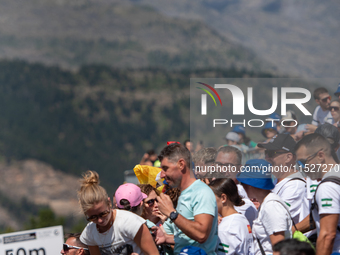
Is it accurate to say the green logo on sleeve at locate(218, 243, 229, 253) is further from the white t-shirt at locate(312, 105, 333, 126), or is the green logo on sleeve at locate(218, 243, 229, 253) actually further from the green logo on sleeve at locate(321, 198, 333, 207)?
the white t-shirt at locate(312, 105, 333, 126)

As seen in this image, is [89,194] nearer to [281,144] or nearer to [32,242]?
[281,144]

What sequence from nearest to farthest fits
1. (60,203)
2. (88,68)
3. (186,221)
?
(186,221) → (60,203) → (88,68)

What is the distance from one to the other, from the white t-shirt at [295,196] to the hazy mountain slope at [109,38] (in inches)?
2271

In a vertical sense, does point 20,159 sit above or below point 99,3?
below

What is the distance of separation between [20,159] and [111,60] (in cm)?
2970

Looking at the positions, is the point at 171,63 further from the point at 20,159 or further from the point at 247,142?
the point at 247,142

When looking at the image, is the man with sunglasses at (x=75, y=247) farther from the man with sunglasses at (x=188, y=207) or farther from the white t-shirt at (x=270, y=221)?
the white t-shirt at (x=270, y=221)

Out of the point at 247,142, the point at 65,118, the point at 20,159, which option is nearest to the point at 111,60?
the point at 65,118

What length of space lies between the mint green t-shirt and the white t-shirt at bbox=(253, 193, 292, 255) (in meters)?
0.37

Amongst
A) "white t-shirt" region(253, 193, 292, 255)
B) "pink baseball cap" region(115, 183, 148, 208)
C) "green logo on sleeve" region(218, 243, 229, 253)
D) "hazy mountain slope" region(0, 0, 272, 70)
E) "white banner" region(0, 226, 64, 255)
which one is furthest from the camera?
"hazy mountain slope" region(0, 0, 272, 70)

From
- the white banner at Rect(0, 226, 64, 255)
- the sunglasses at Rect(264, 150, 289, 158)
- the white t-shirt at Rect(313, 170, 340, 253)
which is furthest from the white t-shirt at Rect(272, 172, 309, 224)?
the white banner at Rect(0, 226, 64, 255)

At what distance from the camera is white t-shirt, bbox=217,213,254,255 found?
3.47 metres

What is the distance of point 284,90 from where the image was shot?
4.73 metres

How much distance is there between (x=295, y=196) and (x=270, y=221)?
77cm
